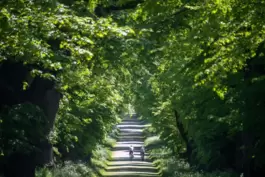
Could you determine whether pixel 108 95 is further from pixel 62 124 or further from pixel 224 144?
pixel 224 144

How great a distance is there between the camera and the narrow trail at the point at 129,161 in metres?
38.5

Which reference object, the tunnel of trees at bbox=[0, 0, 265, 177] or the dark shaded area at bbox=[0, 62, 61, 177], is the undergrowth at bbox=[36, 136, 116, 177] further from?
the dark shaded area at bbox=[0, 62, 61, 177]

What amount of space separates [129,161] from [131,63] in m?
29.6

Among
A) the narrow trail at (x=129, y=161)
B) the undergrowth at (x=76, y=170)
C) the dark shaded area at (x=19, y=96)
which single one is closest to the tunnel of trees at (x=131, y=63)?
the dark shaded area at (x=19, y=96)

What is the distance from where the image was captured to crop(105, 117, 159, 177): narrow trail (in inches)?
1515

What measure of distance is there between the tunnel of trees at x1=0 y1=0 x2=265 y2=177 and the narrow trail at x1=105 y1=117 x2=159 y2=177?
10.4 meters

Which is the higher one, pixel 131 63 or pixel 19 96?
pixel 131 63

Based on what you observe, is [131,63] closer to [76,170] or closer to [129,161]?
[76,170]

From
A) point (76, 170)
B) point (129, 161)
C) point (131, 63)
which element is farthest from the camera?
point (129, 161)

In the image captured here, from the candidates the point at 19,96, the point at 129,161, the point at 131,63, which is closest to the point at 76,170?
the point at 131,63

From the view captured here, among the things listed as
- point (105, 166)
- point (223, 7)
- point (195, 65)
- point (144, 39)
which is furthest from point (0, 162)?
point (105, 166)

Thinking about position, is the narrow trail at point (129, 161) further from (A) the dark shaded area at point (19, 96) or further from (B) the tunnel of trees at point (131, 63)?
(A) the dark shaded area at point (19, 96)

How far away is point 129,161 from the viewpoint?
49.9 metres

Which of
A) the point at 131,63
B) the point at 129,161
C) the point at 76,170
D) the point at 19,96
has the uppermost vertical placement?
the point at 131,63
